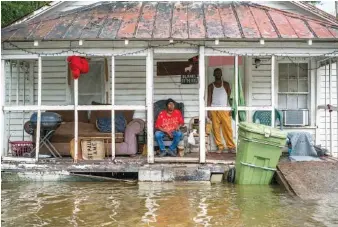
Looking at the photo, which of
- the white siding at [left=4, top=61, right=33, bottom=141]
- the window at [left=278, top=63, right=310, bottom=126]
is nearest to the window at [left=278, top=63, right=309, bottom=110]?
the window at [left=278, top=63, right=310, bottom=126]

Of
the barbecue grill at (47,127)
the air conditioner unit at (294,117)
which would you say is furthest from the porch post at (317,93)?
the barbecue grill at (47,127)

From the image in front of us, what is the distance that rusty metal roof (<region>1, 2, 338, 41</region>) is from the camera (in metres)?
10.4

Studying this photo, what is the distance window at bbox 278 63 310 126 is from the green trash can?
3541mm

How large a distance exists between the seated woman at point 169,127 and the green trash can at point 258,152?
1.89 meters

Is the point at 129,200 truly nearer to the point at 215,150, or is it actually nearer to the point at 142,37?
the point at 142,37

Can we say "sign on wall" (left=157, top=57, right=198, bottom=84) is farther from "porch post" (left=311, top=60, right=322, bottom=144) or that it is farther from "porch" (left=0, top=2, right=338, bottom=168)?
"porch post" (left=311, top=60, right=322, bottom=144)

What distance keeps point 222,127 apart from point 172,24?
3069 mm

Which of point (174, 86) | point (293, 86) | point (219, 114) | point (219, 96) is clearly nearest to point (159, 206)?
point (219, 114)

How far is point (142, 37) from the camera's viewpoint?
10.3m

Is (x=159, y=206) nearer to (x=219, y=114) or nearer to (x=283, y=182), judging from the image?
(x=283, y=182)

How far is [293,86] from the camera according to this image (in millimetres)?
12695

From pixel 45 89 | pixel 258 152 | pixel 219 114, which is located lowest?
pixel 258 152

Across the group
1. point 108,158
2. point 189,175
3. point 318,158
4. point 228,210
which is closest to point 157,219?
point 228,210

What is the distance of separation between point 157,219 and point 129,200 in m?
1.51
